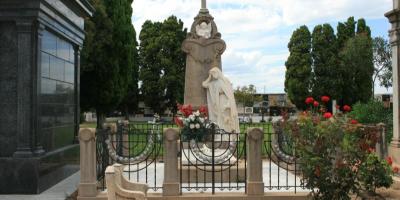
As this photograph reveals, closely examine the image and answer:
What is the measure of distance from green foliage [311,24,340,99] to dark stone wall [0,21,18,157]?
136 ft

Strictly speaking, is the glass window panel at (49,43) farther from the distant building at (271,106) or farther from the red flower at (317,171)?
the distant building at (271,106)

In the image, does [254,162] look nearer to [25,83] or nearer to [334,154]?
[334,154]

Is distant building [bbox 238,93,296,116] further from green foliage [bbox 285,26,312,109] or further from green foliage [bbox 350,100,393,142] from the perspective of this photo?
green foliage [bbox 350,100,393,142]

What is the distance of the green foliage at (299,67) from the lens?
1975 inches

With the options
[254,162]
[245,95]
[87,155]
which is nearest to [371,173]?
[254,162]

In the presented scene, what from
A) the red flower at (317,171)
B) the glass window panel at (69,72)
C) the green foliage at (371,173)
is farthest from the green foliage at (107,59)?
the red flower at (317,171)

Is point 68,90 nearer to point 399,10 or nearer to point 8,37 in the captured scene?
point 8,37

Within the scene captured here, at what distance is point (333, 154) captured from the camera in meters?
7.00

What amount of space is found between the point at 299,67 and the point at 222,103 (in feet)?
129

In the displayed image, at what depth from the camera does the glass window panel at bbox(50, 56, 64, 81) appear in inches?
431

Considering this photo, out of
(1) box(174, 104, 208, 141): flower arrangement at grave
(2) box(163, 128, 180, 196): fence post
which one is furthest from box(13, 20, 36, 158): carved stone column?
(1) box(174, 104, 208, 141): flower arrangement at grave

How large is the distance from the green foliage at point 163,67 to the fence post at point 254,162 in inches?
1443

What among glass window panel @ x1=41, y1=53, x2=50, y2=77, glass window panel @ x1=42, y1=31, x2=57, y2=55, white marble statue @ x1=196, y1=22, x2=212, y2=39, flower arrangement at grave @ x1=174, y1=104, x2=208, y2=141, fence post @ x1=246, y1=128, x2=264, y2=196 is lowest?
fence post @ x1=246, y1=128, x2=264, y2=196

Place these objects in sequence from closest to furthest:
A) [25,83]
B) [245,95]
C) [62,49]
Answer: [25,83]
[62,49]
[245,95]
